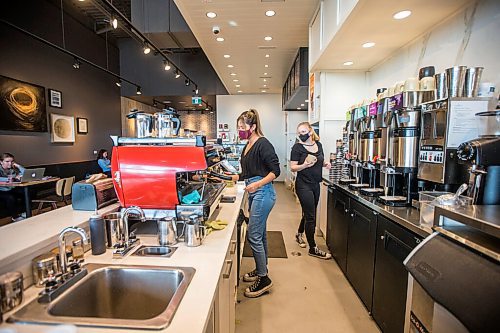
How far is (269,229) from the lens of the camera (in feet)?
15.2

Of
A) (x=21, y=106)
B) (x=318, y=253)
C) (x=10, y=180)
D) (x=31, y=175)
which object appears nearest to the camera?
(x=318, y=253)

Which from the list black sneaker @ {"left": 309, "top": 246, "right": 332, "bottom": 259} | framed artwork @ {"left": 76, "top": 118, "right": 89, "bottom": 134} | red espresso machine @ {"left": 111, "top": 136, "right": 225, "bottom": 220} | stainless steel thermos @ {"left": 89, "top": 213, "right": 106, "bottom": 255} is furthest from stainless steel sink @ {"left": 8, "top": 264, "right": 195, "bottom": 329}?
framed artwork @ {"left": 76, "top": 118, "right": 89, "bottom": 134}

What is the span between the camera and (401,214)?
71.0 inches

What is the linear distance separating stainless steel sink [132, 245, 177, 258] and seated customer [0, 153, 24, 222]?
425 centimetres

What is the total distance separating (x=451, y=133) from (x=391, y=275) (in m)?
0.95

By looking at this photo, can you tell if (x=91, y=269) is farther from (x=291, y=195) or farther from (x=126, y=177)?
(x=291, y=195)

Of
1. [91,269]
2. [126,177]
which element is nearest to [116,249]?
[91,269]

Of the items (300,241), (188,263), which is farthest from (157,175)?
(300,241)

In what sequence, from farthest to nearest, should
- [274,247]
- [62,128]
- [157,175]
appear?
[62,128] < [274,247] < [157,175]

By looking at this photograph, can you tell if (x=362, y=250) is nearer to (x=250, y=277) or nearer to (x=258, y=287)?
(x=258, y=287)

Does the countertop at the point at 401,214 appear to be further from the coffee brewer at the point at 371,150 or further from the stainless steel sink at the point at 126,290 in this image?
the stainless steel sink at the point at 126,290

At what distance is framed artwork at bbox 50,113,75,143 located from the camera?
5.91m

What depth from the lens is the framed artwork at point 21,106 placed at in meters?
4.74

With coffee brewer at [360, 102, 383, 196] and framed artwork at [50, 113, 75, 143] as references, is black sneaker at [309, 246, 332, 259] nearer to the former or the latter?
coffee brewer at [360, 102, 383, 196]
